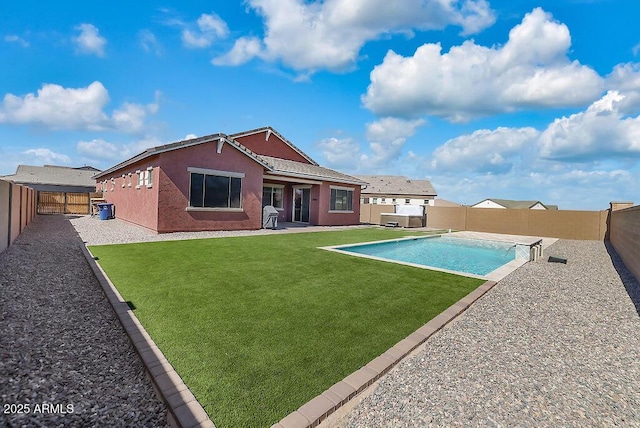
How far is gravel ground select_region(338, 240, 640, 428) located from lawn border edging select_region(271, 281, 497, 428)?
0.31 feet

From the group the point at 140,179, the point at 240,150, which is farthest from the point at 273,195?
the point at 140,179

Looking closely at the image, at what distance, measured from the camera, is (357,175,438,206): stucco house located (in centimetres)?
5428

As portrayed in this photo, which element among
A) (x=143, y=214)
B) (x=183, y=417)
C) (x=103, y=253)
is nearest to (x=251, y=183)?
(x=143, y=214)

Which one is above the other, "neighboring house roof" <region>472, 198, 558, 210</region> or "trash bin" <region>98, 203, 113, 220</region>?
"neighboring house roof" <region>472, 198, 558, 210</region>

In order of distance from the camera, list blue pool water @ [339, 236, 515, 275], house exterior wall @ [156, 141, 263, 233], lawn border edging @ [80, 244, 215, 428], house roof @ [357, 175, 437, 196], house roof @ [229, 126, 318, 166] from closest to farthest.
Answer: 1. lawn border edging @ [80, 244, 215, 428]
2. blue pool water @ [339, 236, 515, 275]
3. house exterior wall @ [156, 141, 263, 233]
4. house roof @ [229, 126, 318, 166]
5. house roof @ [357, 175, 437, 196]

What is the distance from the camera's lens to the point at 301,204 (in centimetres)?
2172

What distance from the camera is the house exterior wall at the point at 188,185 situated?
43.3 feet

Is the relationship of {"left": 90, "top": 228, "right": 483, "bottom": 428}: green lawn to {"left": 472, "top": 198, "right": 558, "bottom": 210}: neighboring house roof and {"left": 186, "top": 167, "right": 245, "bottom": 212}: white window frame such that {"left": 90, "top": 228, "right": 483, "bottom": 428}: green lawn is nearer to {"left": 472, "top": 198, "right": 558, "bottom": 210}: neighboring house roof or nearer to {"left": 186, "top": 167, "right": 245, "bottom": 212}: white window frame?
{"left": 186, "top": 167, "right": 245, "bottom": 212}: white window frame

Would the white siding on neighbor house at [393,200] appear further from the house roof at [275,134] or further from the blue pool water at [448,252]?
the blue pool water at [448,252]

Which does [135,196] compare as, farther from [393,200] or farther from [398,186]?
[398,186]

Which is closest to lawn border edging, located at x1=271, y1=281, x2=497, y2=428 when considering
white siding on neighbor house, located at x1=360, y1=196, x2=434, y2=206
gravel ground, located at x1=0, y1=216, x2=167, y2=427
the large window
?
gravel ground, located at x1=0, y1=216, x2=167, y2=427

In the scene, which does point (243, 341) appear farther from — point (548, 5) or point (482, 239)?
point (482, 239)

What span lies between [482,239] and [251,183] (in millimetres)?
→ 13046

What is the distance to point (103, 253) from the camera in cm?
874
